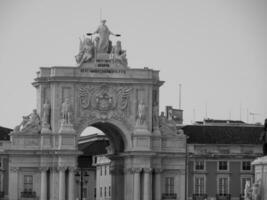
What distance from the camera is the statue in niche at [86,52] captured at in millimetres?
131625

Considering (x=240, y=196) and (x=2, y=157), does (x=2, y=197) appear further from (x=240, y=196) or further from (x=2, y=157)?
(x=240, y=196)

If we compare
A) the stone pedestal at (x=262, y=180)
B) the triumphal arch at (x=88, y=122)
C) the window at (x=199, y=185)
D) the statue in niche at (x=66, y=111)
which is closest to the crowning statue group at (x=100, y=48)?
the triumphal arch at (x=88, y=122)

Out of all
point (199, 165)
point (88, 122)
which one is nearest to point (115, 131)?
point (88, 122)

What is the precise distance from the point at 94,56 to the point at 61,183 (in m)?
11.6

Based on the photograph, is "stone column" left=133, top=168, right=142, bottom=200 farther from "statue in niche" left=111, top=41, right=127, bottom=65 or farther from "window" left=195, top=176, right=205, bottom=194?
"statue in niche" left=111, top=41, right=127, bottom=65

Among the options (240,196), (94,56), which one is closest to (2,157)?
(94,56)

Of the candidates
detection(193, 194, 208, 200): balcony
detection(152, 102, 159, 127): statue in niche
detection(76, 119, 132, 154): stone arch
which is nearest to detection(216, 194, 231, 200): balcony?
detection(193, 194, 208, 200): balcony

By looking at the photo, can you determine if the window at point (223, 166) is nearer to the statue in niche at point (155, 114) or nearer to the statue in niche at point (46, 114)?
the statue in niche at point (155, 114)

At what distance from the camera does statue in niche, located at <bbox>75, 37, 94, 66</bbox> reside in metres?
132

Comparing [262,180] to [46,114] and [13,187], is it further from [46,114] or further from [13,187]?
[46,114]

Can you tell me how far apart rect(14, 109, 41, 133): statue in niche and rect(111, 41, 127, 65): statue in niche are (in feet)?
27.3

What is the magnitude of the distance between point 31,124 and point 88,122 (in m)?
4.90

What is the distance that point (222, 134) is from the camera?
463 feet

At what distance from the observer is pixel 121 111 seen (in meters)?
132
